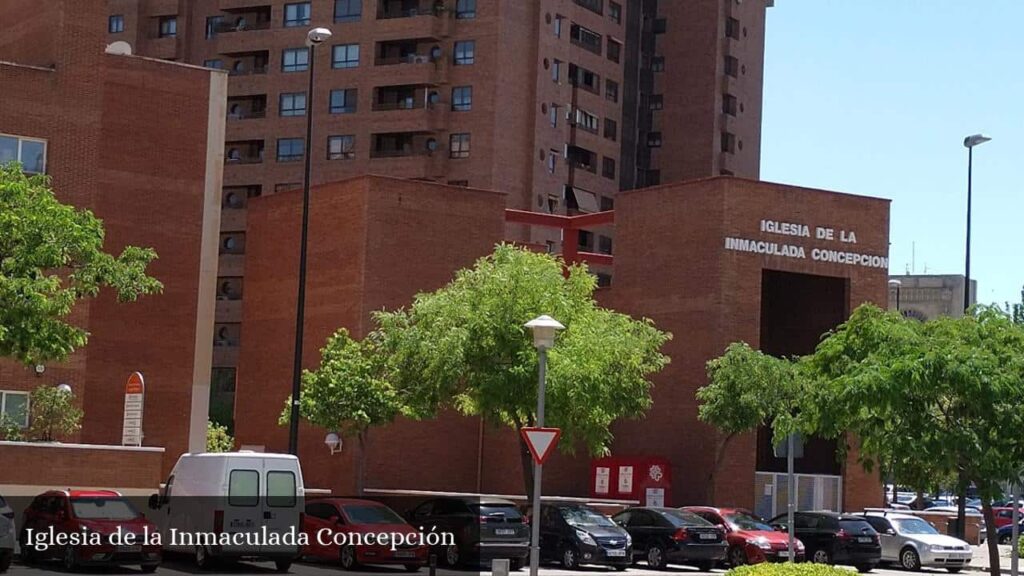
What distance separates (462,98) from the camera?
84.4 metres

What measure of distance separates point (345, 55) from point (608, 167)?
17778 millimetres

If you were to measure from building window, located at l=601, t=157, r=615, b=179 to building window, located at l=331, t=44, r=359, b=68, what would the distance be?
1660 centimetres

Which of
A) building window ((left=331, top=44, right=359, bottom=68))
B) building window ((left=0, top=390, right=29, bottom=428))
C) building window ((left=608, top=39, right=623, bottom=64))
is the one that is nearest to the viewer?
building window ((left=0, top=390, right=29, bottom=428))

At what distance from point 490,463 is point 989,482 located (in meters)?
29.4

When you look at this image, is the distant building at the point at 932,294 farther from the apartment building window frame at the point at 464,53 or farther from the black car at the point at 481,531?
the black car at the point at 481,531

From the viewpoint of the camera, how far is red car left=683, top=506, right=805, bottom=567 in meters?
40.3

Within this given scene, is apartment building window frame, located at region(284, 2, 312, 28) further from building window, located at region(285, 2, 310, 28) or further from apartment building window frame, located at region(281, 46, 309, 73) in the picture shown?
apartment building window frame, located at region(281, 46, 309, 73)

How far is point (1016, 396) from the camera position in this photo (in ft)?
90.0

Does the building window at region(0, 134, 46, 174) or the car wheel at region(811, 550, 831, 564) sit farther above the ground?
the building window at region(0, 134, 46, 174)

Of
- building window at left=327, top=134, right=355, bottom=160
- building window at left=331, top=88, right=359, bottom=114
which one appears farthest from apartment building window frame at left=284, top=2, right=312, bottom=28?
building window at left=327, top=134, right=355, bottom=160

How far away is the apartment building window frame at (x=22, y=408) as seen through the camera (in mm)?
42062

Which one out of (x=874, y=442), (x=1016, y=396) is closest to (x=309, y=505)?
(x=874, y=442)

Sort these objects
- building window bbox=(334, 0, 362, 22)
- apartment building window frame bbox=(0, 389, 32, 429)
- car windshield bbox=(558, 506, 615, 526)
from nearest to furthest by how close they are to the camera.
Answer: car windshield bbox=(558, 506, 615, 526) < apartment building window frame bbox=(0, 389, 32, 429) < building window bbox=(334, 0, 362, 22)

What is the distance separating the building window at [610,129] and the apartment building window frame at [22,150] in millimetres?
54034
